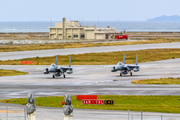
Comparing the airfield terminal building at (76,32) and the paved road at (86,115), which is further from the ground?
the airfield terminal building at (76,32)

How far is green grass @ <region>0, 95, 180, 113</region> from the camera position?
132 feet

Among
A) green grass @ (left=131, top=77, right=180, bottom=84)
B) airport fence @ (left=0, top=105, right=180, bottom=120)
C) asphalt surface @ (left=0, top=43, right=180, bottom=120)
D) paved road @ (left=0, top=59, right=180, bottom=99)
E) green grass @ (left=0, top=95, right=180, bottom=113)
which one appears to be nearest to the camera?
airport fence @ (left=0, top=105, right=180, bottom=120)

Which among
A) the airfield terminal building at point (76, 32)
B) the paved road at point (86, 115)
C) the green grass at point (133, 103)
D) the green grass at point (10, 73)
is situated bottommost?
the green grass at point (10, 73)

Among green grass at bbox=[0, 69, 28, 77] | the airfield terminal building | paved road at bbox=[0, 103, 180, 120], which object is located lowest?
green grass at bbox=[0, 69, 28, 77]

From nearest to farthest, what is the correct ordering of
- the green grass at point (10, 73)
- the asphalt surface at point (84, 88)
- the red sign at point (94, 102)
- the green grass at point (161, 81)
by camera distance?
the asphalt surface at point (84, 88), the red sign at point (94, 102), the green grass at point (161, 81), the green grass at point (10, 73)

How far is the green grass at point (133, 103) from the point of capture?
132 feet

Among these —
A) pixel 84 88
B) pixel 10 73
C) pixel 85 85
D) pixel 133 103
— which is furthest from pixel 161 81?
pixel 10 73

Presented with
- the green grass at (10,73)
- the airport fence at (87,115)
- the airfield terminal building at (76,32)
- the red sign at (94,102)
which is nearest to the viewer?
the airport fence at (87,115)

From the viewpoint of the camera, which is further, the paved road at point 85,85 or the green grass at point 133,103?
the paved road at point 85,85

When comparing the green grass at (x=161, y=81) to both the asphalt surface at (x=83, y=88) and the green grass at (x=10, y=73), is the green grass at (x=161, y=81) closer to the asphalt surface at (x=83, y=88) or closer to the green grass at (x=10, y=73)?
the asphalt surface at (x=83, y=88)

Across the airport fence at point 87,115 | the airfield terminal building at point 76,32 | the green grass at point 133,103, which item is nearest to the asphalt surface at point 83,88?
the airport fence at point 87,115

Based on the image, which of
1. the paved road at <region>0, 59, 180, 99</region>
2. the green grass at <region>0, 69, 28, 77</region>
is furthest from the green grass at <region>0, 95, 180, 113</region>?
the green grass at <region>0, 69, 28, 77</region>

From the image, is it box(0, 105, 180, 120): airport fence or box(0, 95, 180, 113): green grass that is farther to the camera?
box(0, 95, 180, 113): green grass

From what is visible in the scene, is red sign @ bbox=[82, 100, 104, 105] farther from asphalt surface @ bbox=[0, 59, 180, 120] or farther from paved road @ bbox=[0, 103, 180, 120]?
asphalt surface @ bbox=[0, 59, 180, 120]
